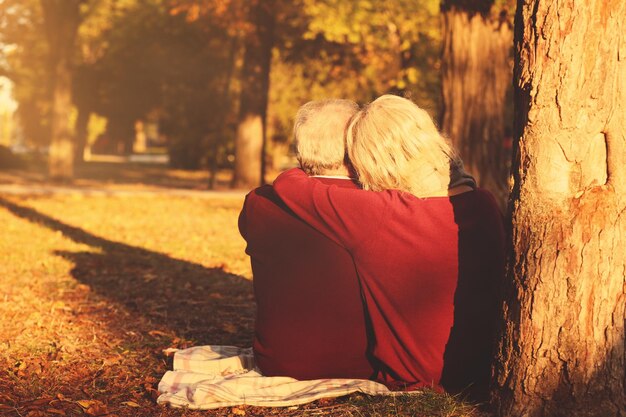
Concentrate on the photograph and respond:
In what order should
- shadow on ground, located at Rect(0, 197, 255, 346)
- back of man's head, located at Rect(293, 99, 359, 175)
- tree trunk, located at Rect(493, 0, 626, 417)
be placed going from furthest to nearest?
shadow on ground, located at Rect(0, 197, 255, 346)
back of man's head, located at Rect(293, 99, 359, 175)
tree trunk, located at Rect(493, 0, 626, 417)

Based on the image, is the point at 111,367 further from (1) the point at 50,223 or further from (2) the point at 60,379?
(1) the point at 50,223

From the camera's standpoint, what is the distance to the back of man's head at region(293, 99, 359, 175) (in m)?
3.99

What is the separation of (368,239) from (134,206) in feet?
43.6

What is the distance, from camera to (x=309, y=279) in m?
4.09

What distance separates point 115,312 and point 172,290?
1.10 meters

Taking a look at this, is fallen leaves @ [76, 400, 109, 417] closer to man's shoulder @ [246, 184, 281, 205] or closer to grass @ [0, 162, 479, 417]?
grass @ [0, 162, 479, 417]

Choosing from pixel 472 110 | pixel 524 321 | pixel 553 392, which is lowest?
pixel 553 392

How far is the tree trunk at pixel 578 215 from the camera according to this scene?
3.59 m

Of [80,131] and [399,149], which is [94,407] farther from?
[80,131]

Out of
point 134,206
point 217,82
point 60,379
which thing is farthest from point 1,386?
point 217,82

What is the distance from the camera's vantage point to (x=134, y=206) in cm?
1664

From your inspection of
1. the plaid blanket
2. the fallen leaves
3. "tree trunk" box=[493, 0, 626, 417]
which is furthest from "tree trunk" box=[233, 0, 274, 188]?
"tree trunk" box=[493, 0, 626, 417]

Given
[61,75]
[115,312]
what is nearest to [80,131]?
[61,75]

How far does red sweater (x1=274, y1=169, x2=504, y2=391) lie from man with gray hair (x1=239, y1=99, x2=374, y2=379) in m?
0.10
